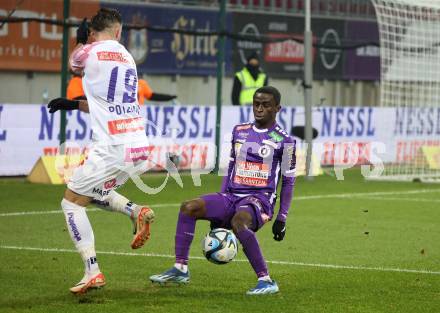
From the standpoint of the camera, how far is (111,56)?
29.7ft

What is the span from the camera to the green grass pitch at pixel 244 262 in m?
8.66

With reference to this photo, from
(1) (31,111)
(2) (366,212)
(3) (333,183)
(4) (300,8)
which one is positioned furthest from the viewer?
(4) (300,8)

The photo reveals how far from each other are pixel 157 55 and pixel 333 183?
20.6 ft

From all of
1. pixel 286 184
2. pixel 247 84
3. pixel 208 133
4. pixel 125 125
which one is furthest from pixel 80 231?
pixel 247 84

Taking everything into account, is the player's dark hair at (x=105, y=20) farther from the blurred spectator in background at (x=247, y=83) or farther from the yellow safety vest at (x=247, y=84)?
the yellow safety vest at (x=247, y=84)

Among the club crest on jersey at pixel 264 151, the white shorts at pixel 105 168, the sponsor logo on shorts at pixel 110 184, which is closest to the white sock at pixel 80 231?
the white shorts at pixel 105 168

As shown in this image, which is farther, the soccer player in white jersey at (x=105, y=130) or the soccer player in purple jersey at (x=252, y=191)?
the soccer player in purple jersey at (x=252, y=191)

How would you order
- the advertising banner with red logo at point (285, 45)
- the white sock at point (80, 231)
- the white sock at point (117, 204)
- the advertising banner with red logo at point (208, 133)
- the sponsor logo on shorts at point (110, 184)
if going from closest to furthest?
the white sock at point (80, 231), the sponsor logo on shorts at point (110, 184), the white sock at point (117, 204), the advertising banner with red logo at point (208, 133), the advertising banner with red logo at point (285, 45)

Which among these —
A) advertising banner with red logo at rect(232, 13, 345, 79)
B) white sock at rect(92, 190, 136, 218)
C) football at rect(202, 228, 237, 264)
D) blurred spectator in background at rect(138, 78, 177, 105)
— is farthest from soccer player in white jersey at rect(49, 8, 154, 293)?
advertising banner with red logo at rect(232, 13, 345, 79)

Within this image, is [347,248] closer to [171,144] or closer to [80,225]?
[80,225]

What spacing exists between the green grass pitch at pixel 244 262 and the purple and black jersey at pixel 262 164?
0.79 meters

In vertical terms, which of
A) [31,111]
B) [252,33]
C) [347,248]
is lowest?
[347,248]

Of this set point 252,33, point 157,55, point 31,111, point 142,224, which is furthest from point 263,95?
point 252,33

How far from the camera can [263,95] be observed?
948cm
